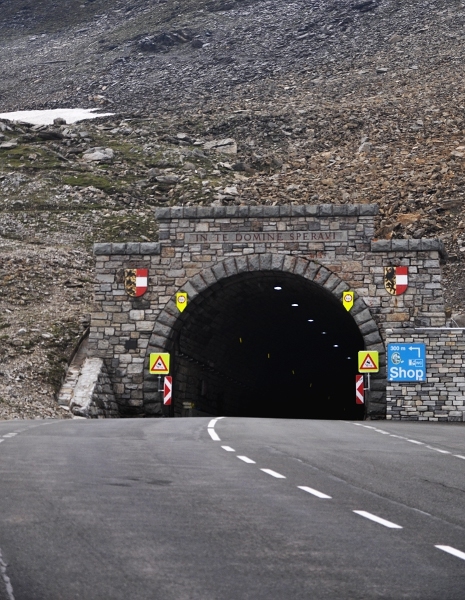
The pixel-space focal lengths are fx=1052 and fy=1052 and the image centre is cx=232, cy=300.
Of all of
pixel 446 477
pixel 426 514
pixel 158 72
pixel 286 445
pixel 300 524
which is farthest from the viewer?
pixel 158 72

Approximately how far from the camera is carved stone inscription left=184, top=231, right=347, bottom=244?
3262 centimetres

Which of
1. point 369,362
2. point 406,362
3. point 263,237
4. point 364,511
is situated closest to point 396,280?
point 406,362

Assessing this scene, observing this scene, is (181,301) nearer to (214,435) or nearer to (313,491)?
(214,435)

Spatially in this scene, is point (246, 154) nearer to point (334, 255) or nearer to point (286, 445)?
point (334, 255)

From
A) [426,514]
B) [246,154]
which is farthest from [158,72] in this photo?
[426,514]

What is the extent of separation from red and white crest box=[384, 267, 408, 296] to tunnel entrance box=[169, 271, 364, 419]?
1686mm

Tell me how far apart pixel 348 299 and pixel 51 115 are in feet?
145

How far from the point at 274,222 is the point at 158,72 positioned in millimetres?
54398

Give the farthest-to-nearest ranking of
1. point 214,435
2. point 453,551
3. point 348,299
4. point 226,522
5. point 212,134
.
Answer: point 212,134 < point 348,299 < point 214,435 < point 226,522 < point 453,551

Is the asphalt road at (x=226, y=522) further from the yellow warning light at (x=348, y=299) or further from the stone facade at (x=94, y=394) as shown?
the yellow warning light at (x=348, y=299)

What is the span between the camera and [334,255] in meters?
32.5

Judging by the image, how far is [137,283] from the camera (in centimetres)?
3325

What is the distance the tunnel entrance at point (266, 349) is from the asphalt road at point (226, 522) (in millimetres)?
16986

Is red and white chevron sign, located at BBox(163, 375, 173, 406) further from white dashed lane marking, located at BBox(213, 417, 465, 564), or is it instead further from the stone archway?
white dashed lane marking, located at BBox(213, 417, 465, 564)
